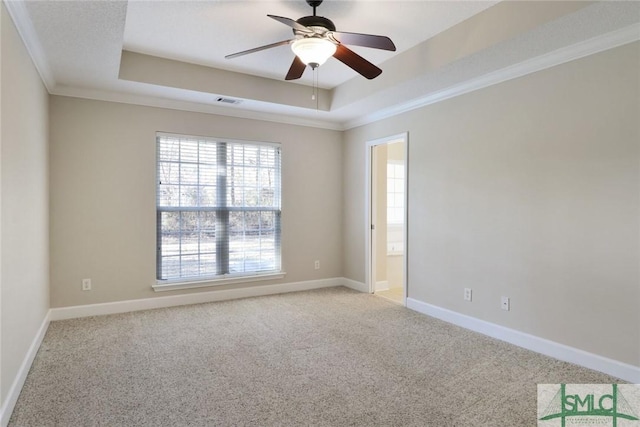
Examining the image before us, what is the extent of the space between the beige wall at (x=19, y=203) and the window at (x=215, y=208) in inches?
48.4

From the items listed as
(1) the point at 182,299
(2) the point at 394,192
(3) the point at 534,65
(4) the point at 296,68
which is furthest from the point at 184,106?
(3) the point at 534,65

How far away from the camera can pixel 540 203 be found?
3104 mm

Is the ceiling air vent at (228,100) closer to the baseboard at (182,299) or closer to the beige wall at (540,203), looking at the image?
the beige wall at (540,203)

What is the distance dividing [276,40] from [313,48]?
3.23ft

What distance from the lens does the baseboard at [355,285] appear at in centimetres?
519

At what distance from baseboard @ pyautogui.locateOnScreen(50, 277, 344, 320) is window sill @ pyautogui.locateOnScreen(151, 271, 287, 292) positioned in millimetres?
101

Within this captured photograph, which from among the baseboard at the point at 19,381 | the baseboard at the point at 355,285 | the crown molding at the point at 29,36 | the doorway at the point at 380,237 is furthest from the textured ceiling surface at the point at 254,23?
the baseboard at the point at 355,285

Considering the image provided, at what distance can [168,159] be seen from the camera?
173 inches

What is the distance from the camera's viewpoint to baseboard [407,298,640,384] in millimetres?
2602

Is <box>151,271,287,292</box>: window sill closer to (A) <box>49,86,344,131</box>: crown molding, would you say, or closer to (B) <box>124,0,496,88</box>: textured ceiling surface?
(A) <box>49,86,344,131</box>: crown molding

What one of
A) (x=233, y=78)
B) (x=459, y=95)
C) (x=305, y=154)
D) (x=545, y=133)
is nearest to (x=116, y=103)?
(x=233, y=78)

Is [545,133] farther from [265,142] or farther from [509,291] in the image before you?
[265,142]

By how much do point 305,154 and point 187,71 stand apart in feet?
6.42

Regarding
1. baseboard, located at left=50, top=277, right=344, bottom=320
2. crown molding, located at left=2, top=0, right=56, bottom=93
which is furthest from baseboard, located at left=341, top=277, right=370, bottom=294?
crown molding, located at left=2, top=0, right=56, bottom=93
